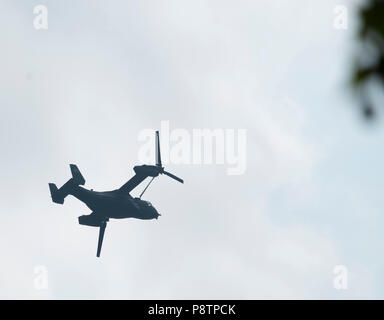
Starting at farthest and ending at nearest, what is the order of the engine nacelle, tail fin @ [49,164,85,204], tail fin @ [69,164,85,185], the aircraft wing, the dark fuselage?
the engine nacelle → the aircraft wing → the dark fuselage → tail fin @ [69,164,85,185] → tail fin @ [49,164,85,204]

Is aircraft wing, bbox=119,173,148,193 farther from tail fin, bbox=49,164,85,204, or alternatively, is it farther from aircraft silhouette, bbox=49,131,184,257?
tail fin, bbox=49,164,85,204

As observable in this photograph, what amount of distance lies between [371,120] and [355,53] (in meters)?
0.27

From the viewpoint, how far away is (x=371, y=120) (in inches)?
108

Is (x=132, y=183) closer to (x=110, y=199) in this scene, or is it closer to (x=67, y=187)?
(x=110, y=199)

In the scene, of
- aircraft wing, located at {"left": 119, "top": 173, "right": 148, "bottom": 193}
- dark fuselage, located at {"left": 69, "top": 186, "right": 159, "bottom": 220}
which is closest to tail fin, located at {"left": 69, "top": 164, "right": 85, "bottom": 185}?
dark fuselage, located at {"left": 69, "top": 186, "right": 159, "bottom": 220}

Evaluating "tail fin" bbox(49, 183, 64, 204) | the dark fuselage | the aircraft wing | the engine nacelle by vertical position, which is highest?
the aircraft wing

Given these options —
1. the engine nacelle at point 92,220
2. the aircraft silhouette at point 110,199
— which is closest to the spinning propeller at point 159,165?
the aircraft silhouette at point 110,199

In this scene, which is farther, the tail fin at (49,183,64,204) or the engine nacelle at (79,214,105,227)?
the engine nacelle at (79,214,105,227)

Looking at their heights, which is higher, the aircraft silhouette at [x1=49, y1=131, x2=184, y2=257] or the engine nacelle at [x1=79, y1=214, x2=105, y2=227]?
the aircraft silhouette at [x1=49, y1=131, x2=184, y2=257]

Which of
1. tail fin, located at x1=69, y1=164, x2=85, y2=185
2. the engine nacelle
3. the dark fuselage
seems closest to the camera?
tail fin, located at x1=69, y1=164, x2=85, y2=185

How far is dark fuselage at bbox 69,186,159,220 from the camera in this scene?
60125 mm

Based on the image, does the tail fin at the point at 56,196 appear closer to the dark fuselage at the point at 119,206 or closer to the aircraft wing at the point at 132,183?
the dark fuselage at the point at 119,206
